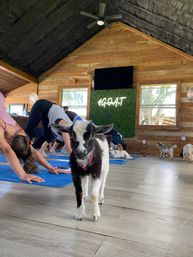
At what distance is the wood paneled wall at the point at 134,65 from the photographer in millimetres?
7105

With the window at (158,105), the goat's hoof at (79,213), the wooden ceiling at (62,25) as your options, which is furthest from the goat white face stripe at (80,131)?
the window at (158,105)

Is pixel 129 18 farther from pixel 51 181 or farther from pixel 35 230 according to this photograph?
pixel 35 230

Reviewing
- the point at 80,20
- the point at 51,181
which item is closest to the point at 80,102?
the point at 80,20

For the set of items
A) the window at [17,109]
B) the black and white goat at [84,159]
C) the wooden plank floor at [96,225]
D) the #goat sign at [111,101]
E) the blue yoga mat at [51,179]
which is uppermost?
the #goat sign at [111,101]

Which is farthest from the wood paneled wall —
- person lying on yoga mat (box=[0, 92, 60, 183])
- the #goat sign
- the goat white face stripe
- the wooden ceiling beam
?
the goat white face stripe

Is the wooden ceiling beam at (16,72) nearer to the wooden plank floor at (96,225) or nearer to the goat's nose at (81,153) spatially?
the wooden plank floor at (96,225)

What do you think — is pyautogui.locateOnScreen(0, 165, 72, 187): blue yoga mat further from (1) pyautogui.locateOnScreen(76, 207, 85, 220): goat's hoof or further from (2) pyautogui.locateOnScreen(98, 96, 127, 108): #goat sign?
(2) pyautogui.locateOnScreen(98, 96, 127, 108): #goat sign

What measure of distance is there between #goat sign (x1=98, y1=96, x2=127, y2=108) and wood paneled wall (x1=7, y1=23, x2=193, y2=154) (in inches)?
27.9

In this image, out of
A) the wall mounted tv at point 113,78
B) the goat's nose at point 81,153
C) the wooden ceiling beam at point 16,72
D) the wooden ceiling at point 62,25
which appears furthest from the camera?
the wall mounted tv at point 113,78

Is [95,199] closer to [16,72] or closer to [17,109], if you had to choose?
[16,72]

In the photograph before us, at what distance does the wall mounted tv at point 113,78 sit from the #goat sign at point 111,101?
1.17 feet

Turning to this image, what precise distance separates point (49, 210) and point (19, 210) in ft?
0.60

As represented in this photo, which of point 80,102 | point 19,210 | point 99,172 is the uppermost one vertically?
point 80,102

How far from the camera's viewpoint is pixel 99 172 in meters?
1.48
